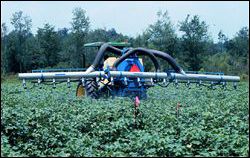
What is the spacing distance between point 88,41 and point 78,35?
6.06ft

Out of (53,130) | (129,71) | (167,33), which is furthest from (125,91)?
(167,33)

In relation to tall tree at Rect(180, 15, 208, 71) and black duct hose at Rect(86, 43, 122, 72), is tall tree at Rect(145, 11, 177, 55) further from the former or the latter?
black duct hose at Rect(86, 43, 122, 72)

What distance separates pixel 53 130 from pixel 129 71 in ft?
20.0

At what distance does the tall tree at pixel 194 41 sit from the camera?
4650 centimetres

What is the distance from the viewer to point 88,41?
174 ft

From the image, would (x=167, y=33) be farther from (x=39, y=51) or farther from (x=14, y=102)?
(x=14, y=102)

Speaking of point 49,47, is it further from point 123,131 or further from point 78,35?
point 123,131

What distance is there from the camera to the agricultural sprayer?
11.9 meters

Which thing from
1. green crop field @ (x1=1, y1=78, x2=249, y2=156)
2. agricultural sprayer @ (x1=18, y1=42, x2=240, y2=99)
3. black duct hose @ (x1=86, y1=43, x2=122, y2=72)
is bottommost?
green crop field @ (x1=1, y1=78, x2=249, y2=156)

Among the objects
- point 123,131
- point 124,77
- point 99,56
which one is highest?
point 99,56

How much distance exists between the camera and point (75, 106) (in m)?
10.3

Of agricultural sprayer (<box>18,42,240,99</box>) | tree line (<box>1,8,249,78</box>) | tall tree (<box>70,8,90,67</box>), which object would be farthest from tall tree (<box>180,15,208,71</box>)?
agricultural sprayer (<box>18,42,240,99</box>)

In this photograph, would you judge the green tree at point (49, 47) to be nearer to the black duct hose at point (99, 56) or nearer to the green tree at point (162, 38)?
the green tree at point (162, 38)

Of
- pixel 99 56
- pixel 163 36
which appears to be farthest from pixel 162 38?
pixel 99 56
